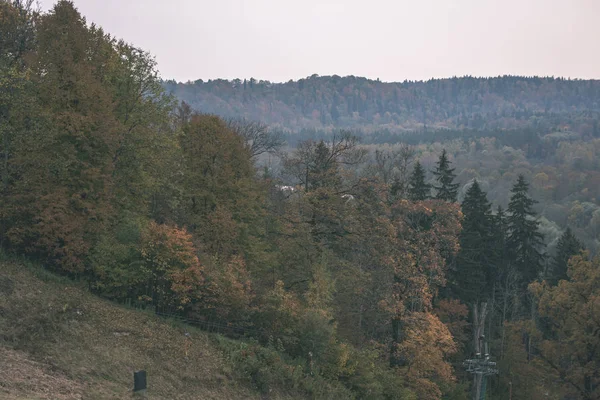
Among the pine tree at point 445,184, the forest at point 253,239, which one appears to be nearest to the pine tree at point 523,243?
the forest at point 253,239

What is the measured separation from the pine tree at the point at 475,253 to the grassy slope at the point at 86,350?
23697 millimetres

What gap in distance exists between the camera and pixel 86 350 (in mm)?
17281

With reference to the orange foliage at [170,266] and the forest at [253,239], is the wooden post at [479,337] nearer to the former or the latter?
the forest at [253,239]

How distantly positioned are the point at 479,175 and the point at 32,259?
397 ft

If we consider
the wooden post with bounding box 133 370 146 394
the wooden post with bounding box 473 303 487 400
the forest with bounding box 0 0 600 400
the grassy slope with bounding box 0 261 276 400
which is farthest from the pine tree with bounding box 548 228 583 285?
the wooden post with bounding box 133 370 146 394

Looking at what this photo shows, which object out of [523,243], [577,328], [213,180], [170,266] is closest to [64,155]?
[170,266]

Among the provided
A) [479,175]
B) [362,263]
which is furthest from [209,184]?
[479,175]

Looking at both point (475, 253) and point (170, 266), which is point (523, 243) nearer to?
point (475, 253)

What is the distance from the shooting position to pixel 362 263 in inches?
1244

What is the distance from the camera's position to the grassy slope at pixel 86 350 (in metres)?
15.1

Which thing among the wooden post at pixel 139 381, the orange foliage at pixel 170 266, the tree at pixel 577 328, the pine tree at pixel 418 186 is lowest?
the tree at pixel 577 328

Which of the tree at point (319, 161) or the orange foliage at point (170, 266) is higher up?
the tree at point (319, 161)

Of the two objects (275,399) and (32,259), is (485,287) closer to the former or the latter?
(275,399)

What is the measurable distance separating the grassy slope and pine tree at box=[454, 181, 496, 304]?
2370 cm
